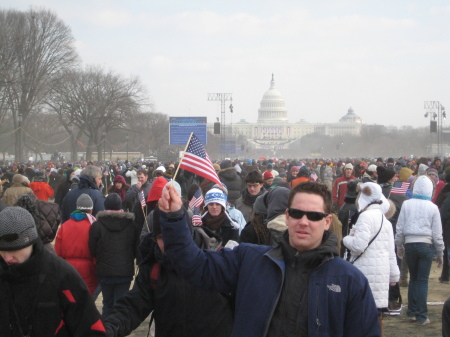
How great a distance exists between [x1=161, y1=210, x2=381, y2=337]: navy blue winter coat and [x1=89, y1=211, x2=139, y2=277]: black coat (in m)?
3.61

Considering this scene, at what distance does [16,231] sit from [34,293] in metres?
0.30

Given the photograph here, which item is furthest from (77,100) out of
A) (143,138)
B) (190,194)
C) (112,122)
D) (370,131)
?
(370,131)

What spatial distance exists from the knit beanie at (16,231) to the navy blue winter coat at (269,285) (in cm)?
72

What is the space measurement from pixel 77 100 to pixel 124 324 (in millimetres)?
53918

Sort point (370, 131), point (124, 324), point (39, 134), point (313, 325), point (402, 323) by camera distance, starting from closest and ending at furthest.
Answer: point (313, 325) < point (124, 324) < point (402, 323) < point (39, 134) < point (370, 131)

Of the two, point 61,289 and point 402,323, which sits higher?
point 61,289

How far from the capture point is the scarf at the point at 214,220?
5.71m

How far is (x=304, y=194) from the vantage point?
320cm

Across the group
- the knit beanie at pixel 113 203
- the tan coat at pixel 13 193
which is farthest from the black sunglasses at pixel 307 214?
the tan coat at pixel 13 193

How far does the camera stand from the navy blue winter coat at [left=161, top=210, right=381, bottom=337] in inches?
118

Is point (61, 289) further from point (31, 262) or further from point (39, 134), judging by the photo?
point (39, 134)

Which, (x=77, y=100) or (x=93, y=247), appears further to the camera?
(x=77, y=100)

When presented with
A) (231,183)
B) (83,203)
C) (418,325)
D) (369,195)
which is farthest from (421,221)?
(231,183)

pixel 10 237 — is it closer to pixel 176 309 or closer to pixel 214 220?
pixel 176 309
